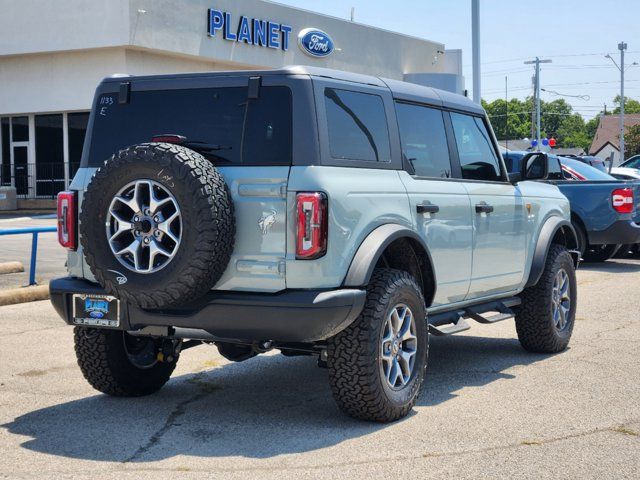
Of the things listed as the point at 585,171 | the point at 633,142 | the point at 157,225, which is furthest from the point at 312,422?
the point at 633,142

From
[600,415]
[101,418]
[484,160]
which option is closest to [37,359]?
[101,418]

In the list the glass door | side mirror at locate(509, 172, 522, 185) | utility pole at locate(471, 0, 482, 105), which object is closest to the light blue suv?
side mirror at locate(509, 172, 522, 185)

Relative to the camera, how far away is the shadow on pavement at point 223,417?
5.47m

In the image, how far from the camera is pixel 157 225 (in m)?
5.54

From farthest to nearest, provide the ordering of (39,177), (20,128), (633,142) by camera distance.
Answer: (633,142)
(20,128)
(39,177)

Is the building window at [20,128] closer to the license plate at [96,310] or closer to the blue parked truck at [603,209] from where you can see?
the blue parked truck at [603,209]

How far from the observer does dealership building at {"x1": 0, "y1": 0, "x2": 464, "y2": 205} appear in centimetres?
3297

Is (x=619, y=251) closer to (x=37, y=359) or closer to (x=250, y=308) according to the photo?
(x=37, y=359)

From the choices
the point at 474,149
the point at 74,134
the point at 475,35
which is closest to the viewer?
the point at 474,149

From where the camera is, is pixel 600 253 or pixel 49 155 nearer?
pixel 600 253

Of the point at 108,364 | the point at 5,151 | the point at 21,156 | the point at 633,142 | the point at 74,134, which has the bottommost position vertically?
the point at 108,364

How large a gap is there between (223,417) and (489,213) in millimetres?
2562

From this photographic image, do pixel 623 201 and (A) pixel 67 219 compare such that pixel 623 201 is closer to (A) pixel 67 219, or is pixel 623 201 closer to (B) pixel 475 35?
(B) pixel 475 35

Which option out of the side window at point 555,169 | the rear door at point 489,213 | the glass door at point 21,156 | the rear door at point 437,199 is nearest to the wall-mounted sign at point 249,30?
the glass door at point 21,156
